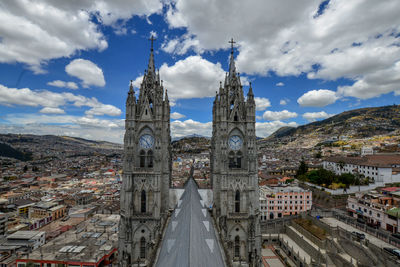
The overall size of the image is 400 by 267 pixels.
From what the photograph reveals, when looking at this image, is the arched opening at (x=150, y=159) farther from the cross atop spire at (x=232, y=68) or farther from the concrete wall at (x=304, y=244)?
the concrete wall at (x=304, y=244)

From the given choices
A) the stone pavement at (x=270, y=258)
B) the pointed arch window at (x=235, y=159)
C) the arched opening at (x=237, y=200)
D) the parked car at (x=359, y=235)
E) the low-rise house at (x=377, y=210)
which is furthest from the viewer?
the low-rise house at (x=377, y=210)

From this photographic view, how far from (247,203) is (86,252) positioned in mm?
31013

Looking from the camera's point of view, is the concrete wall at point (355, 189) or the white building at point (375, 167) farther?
the white building at point (375, 167)

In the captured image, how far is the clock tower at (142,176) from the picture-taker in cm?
2597

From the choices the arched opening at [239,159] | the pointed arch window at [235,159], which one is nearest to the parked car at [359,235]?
the arched opening at [239,159]

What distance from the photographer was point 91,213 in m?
66.2

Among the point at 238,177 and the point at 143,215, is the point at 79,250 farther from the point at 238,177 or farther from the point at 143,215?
the point at 238,177

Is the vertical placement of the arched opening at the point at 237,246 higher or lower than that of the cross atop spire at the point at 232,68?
lower

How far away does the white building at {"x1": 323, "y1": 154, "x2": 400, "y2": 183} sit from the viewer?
212 ft

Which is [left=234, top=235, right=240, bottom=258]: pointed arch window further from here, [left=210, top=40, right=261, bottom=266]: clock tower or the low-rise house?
the low-rise house

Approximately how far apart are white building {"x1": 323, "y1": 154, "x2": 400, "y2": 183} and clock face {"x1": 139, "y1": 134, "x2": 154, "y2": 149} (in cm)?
7015

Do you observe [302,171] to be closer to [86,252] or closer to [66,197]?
[86,252]

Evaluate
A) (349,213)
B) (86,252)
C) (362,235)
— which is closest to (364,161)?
(349,213)

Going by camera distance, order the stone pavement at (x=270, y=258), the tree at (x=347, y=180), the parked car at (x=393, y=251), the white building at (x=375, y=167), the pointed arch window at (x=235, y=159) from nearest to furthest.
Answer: the pointed arch window at (x=235, y=159), the parked car at (x=393, y=251), the stone pavement at (x=270, y=258), the tree at (x=347, y=180), the white building at (x=375, y=167)
